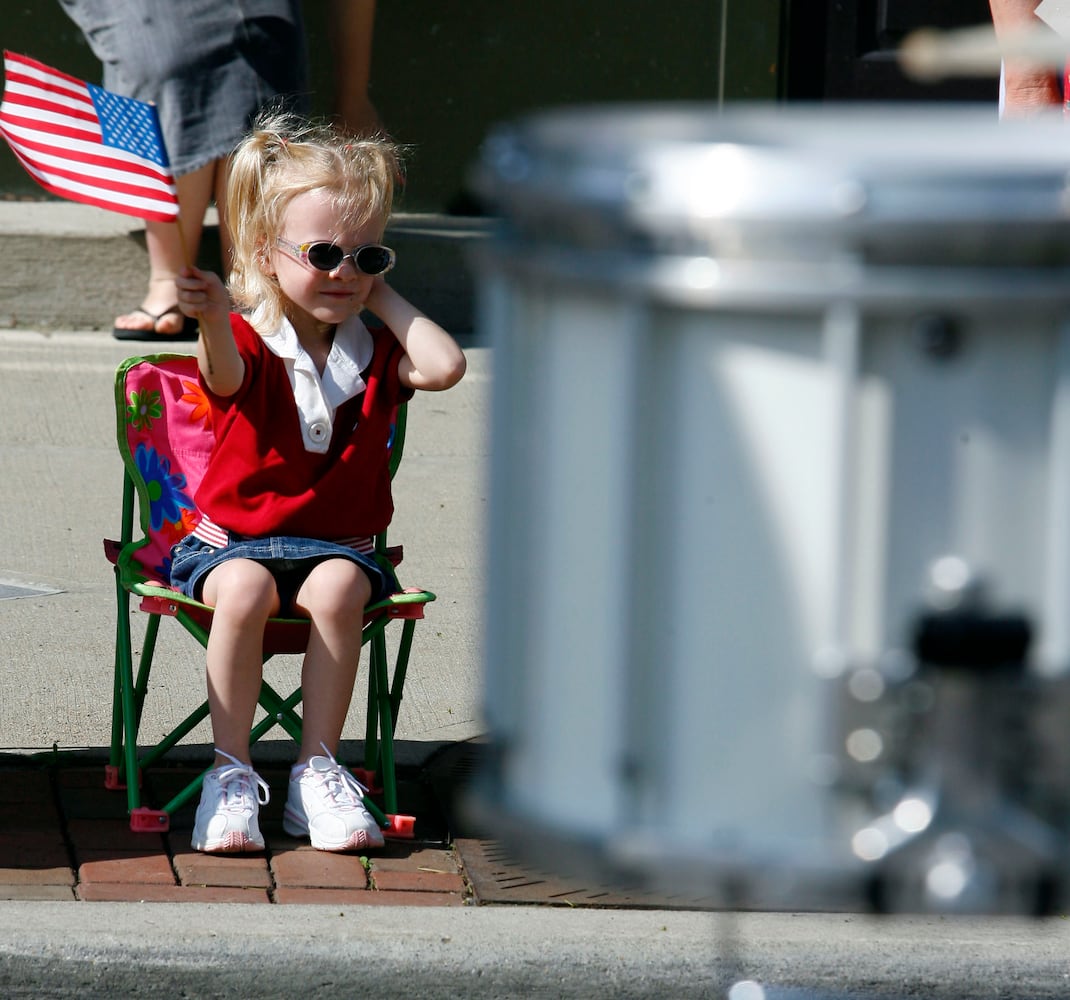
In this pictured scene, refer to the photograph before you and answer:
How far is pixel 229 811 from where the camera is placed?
11.2ft

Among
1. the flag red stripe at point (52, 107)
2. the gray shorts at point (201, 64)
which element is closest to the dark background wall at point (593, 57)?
the gray shorts at point (201, 64)

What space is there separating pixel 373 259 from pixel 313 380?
0.95 ft

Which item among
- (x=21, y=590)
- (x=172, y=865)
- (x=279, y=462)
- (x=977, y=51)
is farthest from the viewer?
(x=21, y=590)

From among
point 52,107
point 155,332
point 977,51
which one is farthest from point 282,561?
point 155,332

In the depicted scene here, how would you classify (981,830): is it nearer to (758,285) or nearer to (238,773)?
(758,285)

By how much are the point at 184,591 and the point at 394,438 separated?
0.53 metres

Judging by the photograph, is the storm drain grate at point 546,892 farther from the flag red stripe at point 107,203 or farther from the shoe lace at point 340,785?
the flag red stripe at point 107,203

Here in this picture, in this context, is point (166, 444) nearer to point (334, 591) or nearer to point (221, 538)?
point (221, 538)

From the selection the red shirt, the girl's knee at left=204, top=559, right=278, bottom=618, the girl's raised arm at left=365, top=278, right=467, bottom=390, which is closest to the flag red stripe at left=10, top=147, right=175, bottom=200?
the red shirt

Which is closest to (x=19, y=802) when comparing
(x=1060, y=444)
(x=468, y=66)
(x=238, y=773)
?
(x=238, y=773)

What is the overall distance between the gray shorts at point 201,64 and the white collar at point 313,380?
3.01 metres

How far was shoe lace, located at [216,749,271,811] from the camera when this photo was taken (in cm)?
344

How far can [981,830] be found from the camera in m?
1.77

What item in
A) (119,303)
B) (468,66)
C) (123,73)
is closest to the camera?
(123,73)
